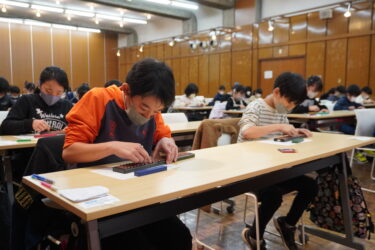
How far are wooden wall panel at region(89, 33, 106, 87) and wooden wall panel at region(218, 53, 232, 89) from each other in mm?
6410

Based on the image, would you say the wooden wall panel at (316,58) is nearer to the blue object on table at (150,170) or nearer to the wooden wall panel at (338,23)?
the wooden wall panel at (338,23)

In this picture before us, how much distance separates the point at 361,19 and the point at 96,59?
35.0ft

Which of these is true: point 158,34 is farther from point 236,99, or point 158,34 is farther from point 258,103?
point 258,103

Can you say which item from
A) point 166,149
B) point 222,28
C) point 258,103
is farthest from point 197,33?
point 166,149

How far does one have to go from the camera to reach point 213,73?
1089cm

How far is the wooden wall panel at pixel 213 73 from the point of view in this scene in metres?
10.7

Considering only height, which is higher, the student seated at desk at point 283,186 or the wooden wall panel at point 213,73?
the wooden wall panel at point 213,73

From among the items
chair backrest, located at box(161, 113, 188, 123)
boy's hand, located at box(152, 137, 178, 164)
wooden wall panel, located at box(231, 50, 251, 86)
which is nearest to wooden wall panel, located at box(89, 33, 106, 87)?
wooden wall panel, located at box(231, 50, 251, 86)

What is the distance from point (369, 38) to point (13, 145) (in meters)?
7.88

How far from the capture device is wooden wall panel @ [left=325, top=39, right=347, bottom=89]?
791 cm

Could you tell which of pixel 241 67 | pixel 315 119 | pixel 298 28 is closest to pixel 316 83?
pixel 315 119

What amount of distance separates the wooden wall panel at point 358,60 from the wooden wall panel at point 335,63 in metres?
0.12

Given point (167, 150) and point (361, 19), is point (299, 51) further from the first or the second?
point (167, 150)

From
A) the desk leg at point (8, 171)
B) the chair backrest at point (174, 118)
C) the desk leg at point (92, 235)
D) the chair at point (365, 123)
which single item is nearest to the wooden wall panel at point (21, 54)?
the chair backrest at point (174, 118)
